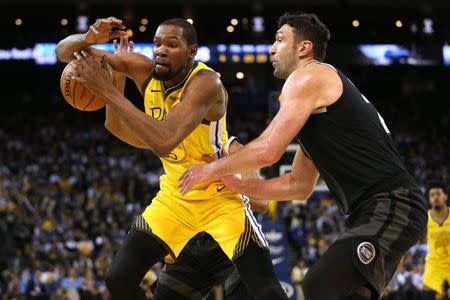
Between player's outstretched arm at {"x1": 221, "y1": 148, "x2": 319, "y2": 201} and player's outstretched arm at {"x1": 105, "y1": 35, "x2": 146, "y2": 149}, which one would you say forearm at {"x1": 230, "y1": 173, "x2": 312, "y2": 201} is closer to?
player's outstretched arm at {"x1": 221, "y1": 148, "x2": 319, "y2": 201}

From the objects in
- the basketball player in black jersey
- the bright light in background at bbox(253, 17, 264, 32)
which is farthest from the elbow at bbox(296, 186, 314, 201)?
the bright light in background at bbox(253, 17, 264, 32)

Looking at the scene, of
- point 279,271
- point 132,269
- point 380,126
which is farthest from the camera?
point 279,271

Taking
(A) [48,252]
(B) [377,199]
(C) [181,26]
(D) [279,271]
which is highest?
(C) [181,26]

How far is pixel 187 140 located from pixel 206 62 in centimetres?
1962

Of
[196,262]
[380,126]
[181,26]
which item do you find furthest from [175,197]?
[380,126]

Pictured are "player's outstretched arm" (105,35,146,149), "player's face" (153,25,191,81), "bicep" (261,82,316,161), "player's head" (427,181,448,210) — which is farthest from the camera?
"player's head" (427,181,448,210)

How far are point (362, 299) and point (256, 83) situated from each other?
2195 cm

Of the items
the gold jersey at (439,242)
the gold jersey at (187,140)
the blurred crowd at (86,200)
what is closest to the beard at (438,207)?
the gold jersey at (439,242)

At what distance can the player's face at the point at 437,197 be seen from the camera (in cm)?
953

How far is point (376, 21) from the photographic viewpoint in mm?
25266

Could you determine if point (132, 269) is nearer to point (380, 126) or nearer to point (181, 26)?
point (181, 26)

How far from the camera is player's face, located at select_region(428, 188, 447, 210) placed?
9531 millimetres

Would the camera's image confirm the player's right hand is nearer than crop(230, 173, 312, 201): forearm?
No

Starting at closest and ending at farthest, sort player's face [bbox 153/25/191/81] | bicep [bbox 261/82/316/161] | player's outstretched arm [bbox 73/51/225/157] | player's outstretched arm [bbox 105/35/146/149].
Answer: bicep [bbox 261/82/316/161], player's outstretched arm [bbox 73/51/225/157], player's face [bbox 153/25/191/81], player's outstretched arm [bbox 105/35/146/149]
